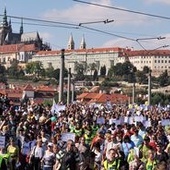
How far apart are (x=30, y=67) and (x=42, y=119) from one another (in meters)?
161

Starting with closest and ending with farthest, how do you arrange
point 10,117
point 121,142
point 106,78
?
point 121,142 < point 10,117 < point 106,78

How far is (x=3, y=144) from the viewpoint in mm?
10570

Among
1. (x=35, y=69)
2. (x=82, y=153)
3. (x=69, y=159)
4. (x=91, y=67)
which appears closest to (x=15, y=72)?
(x=35, y=69)

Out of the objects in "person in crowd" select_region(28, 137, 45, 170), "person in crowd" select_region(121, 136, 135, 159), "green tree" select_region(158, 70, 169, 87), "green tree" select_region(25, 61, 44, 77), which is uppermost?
"green tree" select_region(25, 61, 44, 77)

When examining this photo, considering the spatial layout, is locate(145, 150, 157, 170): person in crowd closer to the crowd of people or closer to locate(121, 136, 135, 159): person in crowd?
the crowd of people

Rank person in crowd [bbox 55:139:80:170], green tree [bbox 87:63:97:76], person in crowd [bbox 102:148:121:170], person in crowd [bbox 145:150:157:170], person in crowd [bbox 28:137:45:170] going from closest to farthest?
person in crowd [bbox 102:148:121:170]
person in crowd [bbox 145:150:157:170]
person in crowd [bbox 55:139:80:170]
person in crowd [bbox 28:137:45:170]
green tree [bbox 87:63:97:76]

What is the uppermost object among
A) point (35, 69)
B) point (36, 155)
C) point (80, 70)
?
point (35, 69)

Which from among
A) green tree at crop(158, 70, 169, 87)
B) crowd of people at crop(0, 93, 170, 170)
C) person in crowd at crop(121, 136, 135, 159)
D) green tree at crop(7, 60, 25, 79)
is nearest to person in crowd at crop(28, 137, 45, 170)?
crowd of people at crop(0, 93, 170, 170)

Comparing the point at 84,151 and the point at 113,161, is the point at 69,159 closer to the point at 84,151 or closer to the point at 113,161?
the point at 84,151

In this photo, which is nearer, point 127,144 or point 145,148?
point 145,148

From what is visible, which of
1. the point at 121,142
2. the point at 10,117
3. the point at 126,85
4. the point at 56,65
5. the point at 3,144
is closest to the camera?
the point at 3,144

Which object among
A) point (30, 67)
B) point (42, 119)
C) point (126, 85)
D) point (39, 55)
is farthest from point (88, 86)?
point (42, 119)

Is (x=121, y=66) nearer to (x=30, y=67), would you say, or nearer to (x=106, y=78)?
(x=106, y=78)

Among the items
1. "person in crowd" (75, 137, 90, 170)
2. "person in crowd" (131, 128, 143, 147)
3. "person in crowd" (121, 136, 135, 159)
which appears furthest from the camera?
"person in crowd" (131, 128, 143, 147)
